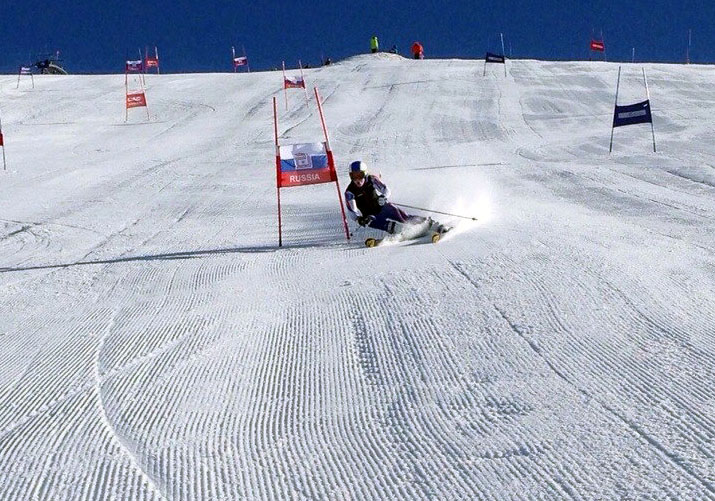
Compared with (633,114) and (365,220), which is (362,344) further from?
(633,114)

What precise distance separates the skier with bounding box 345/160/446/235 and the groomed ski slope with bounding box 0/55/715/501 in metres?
0.51

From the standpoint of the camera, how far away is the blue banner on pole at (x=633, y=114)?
1822cm

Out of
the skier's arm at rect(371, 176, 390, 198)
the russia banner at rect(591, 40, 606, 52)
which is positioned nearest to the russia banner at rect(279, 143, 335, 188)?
the skier's arm at rect(371, 176, 390, 198)

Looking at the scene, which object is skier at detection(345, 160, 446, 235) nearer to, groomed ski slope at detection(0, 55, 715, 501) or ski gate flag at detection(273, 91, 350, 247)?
ski gate flag at detection(273, 91, 350, 247)

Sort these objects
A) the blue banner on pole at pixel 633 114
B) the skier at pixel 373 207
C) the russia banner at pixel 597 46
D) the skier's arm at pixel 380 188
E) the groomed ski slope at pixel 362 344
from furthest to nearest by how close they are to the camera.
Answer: the russia banner at pixel 597 46
the blue banner on pole at pixel 633 114
the skier's arm at pixel 380 188
the skier at pixel 373 207
the groomed ski slope at pixel 362 344

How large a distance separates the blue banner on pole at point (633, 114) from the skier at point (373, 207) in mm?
9619

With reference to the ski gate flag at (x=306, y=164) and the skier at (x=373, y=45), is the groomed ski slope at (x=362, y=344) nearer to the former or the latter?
the ski gate flag at (x=306, y=164)

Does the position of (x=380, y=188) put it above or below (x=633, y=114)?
below

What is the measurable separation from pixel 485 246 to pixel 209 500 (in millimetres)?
5737

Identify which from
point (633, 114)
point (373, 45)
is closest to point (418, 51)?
point (373, 45)

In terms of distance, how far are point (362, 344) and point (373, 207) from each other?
4.57 meters

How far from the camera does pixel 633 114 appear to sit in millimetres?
18547

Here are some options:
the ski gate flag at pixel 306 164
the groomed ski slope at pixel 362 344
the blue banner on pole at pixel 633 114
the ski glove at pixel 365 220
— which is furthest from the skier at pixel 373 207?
the blue banner on pole at pixel 633 114

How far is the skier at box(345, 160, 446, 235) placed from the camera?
34.1 feet
